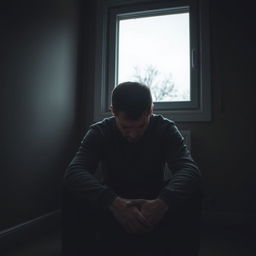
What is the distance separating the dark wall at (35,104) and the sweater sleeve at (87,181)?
21.7 inches

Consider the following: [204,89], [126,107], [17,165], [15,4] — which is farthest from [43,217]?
[204,89]

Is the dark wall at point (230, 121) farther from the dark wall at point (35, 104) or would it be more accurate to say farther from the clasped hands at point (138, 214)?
the clasped hands at point (138, 214)

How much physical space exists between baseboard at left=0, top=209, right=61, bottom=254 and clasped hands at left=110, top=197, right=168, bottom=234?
85 cm

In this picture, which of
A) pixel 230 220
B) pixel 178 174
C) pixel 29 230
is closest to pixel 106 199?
pixel 178 174

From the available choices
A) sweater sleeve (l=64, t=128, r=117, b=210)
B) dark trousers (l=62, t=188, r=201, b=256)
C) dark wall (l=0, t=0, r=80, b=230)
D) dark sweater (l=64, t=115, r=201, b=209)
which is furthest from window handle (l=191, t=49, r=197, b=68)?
dark trousers (l=62, t=188, r=201, b=256)

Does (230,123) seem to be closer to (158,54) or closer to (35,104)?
(158,54)

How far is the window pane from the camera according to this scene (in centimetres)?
238

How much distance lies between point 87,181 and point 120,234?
0.23 metres

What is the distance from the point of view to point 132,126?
1.24m

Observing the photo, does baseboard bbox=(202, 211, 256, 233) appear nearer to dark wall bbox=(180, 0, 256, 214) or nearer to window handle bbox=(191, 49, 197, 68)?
dark wall bbox=(180, 0, 256, 214)

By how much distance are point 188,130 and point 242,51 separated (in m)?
0.71

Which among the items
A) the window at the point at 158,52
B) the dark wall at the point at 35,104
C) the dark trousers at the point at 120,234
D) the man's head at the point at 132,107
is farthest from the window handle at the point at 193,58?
the dark trousers at the point at 120,234

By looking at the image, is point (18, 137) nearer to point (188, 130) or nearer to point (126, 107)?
point (126, 107)

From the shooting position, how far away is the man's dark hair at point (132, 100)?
3.97 ft
